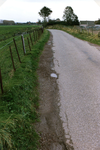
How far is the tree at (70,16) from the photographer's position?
239ft

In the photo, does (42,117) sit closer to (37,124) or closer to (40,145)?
(37,124)

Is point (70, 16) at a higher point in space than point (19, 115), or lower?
higher

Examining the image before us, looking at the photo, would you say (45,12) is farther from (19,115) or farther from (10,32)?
(19,115)

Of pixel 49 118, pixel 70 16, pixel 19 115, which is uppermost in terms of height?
pixel 70 16

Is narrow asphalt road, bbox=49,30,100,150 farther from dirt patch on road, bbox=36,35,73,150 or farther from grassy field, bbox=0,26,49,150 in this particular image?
grassy field, bbox=0,26,49,150

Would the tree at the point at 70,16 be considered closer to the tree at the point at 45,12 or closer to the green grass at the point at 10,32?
the tree at the point at 45,12

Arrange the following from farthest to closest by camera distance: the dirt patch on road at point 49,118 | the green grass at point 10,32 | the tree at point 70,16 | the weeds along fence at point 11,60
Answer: the tree at point 70,16
the green grass at point 10,32
the weeds along fence at point 11,60
the dirt patch on road at point 49,118

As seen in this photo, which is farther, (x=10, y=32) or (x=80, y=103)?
(x=10, y=32)

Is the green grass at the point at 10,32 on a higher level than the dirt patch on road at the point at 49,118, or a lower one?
higher

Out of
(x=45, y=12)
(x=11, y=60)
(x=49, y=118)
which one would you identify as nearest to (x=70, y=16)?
(x=45, y=12)

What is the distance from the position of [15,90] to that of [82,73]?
338 cm

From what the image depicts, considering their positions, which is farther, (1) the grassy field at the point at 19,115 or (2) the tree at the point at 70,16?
(2) the tree at the point at 70,16

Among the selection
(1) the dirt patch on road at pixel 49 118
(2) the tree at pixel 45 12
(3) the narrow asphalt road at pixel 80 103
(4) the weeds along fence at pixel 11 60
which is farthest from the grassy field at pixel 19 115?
(2) the tree at pixel 45 12

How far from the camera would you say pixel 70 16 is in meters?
74.2
